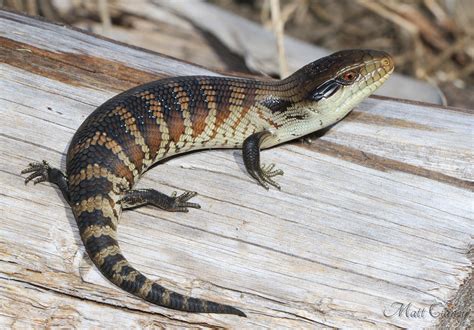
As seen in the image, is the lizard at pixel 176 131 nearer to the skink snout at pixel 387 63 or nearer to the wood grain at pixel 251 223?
the skink snout at pixel 387 63

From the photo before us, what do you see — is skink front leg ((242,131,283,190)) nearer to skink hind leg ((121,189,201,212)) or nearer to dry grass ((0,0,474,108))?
skink hind leg ((121,189,201,212))

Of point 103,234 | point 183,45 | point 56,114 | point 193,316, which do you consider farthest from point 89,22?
point 193,316

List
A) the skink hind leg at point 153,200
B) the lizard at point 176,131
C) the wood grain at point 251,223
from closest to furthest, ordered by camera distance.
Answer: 1. the wood grain at point 251,223
2. the lizard at point 176,131
3. the skink hind leg at point 153,200

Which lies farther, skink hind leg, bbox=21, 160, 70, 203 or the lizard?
skink hind leg, bbox=21, 160, 70, 203

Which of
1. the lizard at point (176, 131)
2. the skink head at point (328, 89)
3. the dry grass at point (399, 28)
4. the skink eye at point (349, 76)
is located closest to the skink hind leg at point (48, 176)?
the lizard at point (176, 131)

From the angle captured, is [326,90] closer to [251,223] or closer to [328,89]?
[328,89]

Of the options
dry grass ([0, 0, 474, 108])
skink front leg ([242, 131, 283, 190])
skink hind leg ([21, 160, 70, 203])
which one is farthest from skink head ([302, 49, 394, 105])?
dry grass ([0, 0, 474, 108])

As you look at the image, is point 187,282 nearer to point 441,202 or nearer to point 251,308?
point 251,308
